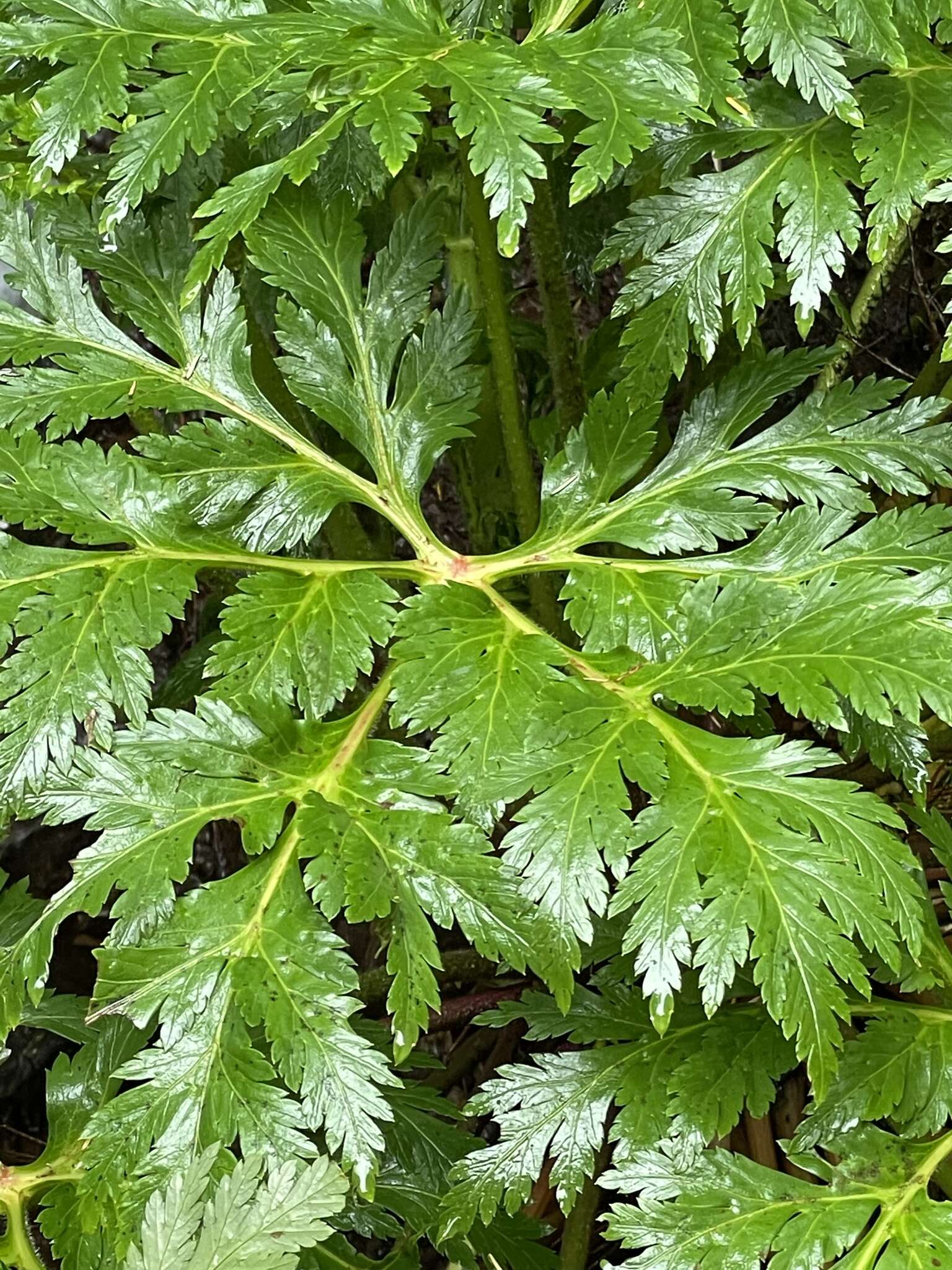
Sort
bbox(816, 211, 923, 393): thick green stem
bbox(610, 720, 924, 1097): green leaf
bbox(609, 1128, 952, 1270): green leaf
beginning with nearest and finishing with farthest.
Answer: bbox(610, 720, 924, 1097): green leaf, bbox(609, 1128, 952, 1270): green leaf, bbox(816, 211, 923, 393): thick green stem

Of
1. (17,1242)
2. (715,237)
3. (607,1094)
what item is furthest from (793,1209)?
(715,237)

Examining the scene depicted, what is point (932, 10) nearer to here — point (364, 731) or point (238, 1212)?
point (364, 731)

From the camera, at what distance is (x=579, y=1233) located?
1.26 metres

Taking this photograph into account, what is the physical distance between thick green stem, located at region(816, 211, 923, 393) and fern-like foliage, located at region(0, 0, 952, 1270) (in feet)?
0.98

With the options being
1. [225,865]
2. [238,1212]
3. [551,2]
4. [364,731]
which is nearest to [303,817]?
[364,731]

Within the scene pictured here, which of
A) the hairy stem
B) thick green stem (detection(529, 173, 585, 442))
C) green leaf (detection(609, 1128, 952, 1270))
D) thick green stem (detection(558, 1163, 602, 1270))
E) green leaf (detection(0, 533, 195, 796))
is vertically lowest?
thick green stem (detection(558, 1163, 602, 1270))

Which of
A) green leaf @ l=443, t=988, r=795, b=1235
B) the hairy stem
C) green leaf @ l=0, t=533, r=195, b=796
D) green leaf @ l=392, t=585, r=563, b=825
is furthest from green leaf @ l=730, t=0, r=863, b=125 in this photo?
the hairy stem

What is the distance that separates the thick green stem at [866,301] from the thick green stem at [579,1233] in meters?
0.98

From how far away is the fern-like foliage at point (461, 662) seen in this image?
0.81 metres

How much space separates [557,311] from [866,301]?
476mm

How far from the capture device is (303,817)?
0.87 metres

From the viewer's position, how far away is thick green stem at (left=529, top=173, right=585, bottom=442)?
123 centimetres

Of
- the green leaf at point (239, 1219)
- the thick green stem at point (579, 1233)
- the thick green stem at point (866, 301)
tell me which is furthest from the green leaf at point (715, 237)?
the thick green stem at point (579, 1233)

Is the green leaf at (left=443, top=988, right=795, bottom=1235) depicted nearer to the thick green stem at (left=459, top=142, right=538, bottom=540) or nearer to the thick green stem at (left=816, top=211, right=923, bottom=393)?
the thick green stem at (left=459, top=142, right=538, bottom=540)
